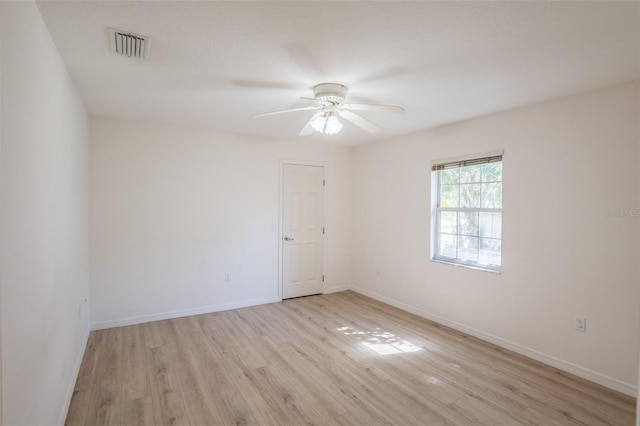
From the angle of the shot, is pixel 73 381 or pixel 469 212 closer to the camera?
pixel 73 381

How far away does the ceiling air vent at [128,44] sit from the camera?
1.92m

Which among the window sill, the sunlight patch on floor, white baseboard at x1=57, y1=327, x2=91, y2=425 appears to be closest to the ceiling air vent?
white baseboard at x1=57, y1=327, x2=91, y2=425

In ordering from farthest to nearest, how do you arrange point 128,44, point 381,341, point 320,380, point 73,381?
point 381,341, point 320,380, point 73,381, point 128,44

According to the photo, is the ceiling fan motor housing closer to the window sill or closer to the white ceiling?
the white ceiling

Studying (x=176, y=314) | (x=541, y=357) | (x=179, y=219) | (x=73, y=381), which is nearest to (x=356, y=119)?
(x=179, y=219)

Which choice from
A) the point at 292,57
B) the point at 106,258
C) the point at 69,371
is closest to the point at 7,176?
the point at 292,57

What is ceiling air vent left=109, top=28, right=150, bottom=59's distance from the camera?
6.30 feet

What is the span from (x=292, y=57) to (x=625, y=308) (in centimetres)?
318

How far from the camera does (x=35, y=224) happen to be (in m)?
1.62

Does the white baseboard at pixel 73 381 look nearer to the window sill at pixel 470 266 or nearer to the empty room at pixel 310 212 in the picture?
the empty room at pixel 310 212

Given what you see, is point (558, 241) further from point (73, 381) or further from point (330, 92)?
point (73, 381)

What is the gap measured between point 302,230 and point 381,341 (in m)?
2.21

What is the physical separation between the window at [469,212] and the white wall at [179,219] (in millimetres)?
2080

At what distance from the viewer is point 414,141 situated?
4398 mm
